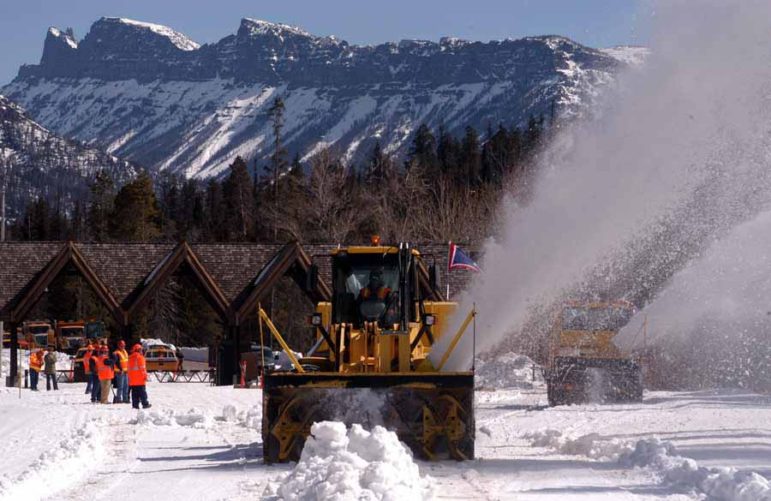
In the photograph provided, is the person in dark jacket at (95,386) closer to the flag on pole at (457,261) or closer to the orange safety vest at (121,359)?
the orange safety vest at (121,359)

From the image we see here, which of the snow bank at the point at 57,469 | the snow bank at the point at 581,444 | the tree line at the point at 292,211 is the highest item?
the tree line at the point at 292,211

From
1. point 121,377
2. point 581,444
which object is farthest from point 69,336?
point 581,444

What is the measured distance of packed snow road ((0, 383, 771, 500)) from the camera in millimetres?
13680

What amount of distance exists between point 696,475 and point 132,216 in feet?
316

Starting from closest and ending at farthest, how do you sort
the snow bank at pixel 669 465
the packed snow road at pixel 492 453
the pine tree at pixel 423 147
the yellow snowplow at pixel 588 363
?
the snow bank at pixel 669 465 < the packed snow road at pixel 492 453 < the yellow snowplow at pixel 588 363 < the pine tree at pixel 423 147

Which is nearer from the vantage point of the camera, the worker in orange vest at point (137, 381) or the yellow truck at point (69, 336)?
the worker in orange vest at point (137, 381)

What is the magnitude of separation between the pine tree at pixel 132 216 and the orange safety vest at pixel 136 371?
2944 inches

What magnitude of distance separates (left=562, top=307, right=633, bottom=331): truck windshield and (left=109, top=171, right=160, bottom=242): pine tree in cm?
7769

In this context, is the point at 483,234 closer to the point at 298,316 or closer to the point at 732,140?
the point at 298,316

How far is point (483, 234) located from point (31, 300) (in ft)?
78.7

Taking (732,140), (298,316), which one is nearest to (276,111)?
(298,316)

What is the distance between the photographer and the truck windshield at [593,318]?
28891 mm

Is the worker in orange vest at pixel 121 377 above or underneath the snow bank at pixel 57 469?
above

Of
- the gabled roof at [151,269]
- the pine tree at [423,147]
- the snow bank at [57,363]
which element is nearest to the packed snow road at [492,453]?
the gabled roof at [151,269]
